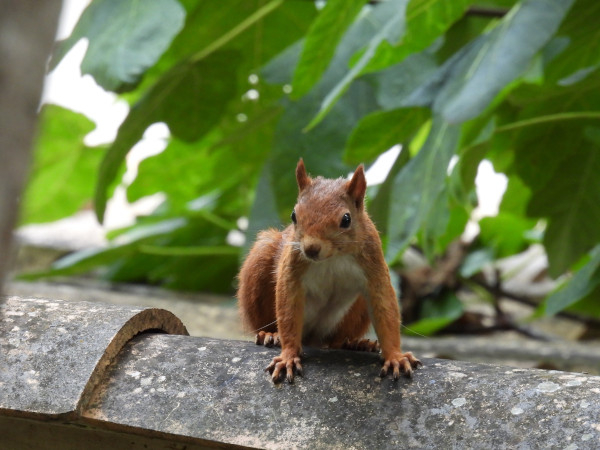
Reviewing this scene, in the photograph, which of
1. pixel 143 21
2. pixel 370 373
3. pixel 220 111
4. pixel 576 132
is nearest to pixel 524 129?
pixel 576 132

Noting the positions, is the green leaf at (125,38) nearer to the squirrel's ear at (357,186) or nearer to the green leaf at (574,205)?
the squirrel's ear at (357,186)

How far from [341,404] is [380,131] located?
0.98 meters

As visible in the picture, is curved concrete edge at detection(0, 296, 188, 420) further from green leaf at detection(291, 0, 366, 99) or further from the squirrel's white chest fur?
green leaf at detection(291, 0, 366, 99)

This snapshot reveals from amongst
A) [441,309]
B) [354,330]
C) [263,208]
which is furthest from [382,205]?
[441,309]

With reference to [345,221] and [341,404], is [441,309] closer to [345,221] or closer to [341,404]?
[345,221]

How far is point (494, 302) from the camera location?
344 cm

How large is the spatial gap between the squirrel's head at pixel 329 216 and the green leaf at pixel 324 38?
598 millimetres

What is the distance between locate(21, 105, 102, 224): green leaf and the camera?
316 centimetres

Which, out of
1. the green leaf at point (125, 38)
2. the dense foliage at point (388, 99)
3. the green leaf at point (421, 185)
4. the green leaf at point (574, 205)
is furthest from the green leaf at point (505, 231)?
the green leaf at point (125, 38)

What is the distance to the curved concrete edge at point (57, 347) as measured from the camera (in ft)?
3.61

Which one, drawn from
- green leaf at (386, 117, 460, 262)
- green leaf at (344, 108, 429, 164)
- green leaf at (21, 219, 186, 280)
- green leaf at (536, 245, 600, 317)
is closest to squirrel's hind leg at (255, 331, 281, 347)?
green leaf at (386, 117, 460, 262)

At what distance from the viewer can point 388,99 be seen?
2154 millimetres

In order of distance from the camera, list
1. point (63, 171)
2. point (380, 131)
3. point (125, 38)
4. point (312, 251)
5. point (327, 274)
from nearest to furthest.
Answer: point (312, 251) → point (327, 274) → point (125, 38) → point (380, 131) → point (63, 171)

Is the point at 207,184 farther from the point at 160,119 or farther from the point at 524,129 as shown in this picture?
the point at 524,129
